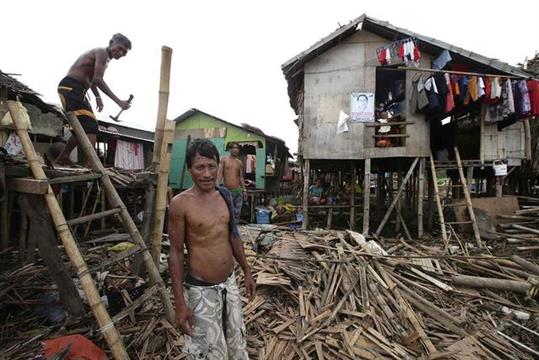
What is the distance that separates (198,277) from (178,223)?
47 centimetres

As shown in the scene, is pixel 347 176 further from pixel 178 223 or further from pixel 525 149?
pixel 178 223

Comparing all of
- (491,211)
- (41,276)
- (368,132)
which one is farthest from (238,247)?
(491,211)

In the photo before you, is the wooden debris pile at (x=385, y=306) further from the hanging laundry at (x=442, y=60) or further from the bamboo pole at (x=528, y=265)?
the hanging laundry at (x=442, y=60)

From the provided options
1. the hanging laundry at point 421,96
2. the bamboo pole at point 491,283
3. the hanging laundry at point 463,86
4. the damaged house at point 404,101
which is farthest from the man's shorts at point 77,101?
A: the hanging laundry at point 463,86

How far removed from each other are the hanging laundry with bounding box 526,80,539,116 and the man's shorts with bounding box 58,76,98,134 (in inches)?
408

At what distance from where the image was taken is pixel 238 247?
2.81m

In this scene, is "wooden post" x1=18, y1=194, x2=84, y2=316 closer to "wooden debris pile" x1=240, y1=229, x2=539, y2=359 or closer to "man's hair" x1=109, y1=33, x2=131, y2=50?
"wooden debris pile" x1=240, y1=229, x2=539, y2=359

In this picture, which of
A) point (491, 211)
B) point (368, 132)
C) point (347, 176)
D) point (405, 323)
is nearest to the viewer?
point (405, 323)

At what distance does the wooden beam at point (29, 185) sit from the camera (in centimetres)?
281

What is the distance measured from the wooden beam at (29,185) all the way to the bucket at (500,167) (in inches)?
426

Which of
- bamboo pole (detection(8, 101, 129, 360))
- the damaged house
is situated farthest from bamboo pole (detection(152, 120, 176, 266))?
the damaged house

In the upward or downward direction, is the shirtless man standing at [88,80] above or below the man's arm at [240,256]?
above

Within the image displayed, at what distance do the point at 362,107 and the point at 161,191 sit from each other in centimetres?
748

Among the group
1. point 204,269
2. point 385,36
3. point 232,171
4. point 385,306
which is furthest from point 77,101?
point 385,36
